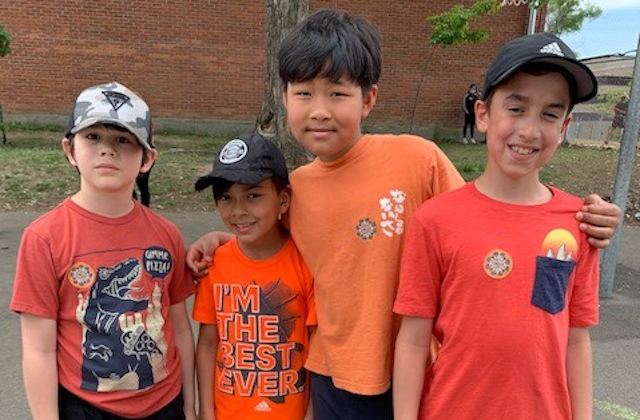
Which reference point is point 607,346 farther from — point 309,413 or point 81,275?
point 81,275

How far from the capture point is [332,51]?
1728mm

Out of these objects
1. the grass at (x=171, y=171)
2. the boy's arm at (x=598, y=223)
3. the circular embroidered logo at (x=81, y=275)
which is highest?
the boy's arm at (x=598, y=223)

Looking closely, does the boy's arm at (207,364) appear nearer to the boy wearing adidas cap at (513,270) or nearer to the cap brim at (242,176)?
the cap brim at (242,176)

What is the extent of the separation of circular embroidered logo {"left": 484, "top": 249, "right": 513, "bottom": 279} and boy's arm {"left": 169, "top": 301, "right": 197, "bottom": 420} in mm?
1102

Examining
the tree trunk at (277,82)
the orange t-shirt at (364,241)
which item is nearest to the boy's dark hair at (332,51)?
the orange t-shirt at (364,241)

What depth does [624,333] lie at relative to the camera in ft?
14.2

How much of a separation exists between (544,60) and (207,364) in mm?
1531

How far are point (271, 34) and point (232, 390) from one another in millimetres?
5882

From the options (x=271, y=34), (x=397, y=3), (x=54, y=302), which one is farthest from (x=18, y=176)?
(x=397, y=3)

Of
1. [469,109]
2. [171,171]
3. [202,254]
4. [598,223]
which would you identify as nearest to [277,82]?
[171,171]

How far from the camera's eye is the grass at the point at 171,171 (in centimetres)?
759

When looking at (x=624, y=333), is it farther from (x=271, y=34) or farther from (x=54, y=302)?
(x=271, y=34)

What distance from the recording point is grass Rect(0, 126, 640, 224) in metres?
7.59

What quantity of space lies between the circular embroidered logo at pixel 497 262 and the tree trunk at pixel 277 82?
5.68m
